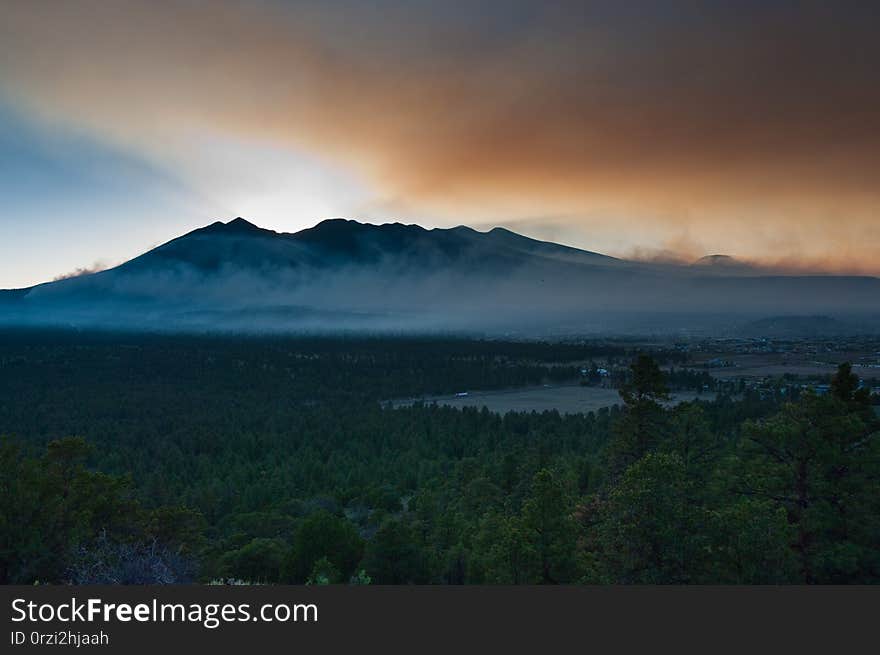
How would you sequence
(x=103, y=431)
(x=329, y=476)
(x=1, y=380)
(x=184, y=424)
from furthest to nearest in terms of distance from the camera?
(x=1, y=380) < (x=184, y=424) < (x=103, y=431) < (x=329, y=476)

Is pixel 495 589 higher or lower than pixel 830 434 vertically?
lower

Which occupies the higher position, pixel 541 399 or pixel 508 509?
pixel 508 509

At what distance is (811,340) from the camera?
16025 centimetres

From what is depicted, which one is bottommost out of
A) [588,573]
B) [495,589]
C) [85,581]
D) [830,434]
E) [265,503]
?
[265,503]

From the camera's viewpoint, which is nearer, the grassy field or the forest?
the forest

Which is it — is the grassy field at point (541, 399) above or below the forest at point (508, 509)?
below

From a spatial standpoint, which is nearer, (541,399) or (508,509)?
(508,509)

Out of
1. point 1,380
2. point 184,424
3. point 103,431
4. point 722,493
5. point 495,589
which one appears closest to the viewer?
point 495,589

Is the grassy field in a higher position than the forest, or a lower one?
lower

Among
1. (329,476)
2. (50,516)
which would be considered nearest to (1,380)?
(329,476)

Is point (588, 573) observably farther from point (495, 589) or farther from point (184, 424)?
point (184, 424)

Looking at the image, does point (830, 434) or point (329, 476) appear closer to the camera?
point (830, 434)

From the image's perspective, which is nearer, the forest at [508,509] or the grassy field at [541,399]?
the forest at [508,509]

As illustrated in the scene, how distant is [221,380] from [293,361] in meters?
44.8
